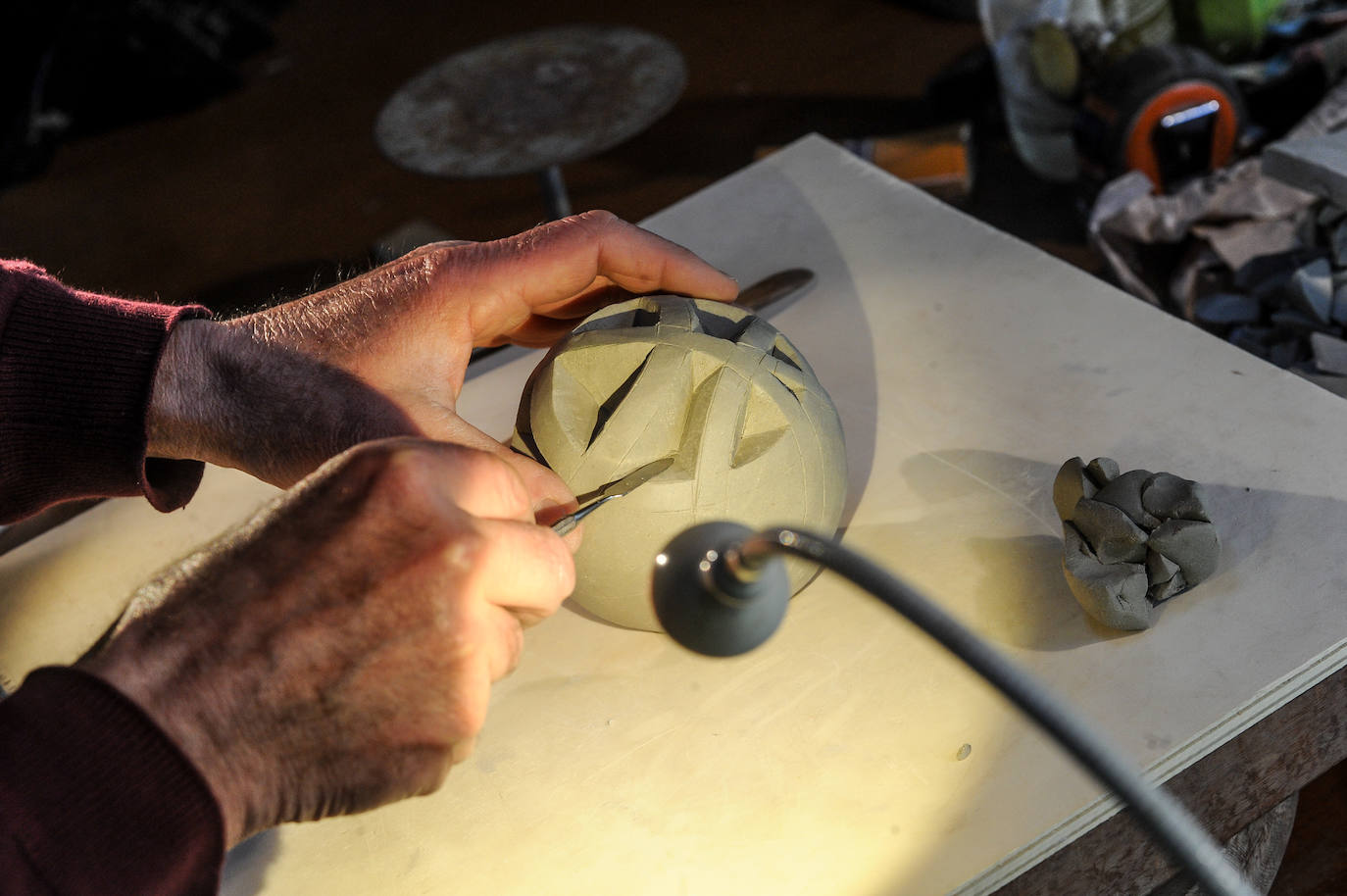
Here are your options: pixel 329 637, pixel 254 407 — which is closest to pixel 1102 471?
pixel 329 637

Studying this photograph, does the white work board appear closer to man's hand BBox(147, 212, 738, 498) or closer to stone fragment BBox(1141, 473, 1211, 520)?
stone fragment BBox(1141, 473, 1211, 520)

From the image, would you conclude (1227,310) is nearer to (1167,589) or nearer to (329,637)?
(1167,589)

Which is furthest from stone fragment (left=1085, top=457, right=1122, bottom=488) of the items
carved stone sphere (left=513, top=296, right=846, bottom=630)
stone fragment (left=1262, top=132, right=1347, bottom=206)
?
stone fragment (left=1262, top=132, right=1347, bottom=206)

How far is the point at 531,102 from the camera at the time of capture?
2660 mm

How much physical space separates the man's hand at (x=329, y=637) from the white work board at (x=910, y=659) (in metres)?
→ 0.29

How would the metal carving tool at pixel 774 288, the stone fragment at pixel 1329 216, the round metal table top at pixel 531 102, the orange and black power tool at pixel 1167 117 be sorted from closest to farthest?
the metal carving tool at pixel 774 288, the stone fragment at pixel 1329 216, the orange and black power tool at pixel 1167 117, the round metal table top at pixel 531 102

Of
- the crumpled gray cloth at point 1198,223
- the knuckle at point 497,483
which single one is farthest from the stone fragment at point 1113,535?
the crumpled gray cloth at point 1198,223

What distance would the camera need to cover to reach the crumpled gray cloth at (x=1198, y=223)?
77.3 inches

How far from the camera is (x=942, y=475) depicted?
136 cm

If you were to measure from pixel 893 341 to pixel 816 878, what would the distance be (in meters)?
0.83

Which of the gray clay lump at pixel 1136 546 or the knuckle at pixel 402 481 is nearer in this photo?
the knuckle at pixel 402 481

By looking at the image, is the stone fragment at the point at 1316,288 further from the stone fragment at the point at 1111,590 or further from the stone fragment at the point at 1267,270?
the stone fragment at the point at 1111,590

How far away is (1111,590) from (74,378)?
1155mm

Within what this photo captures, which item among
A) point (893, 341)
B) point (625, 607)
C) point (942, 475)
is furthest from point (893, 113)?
point (625, 607)
